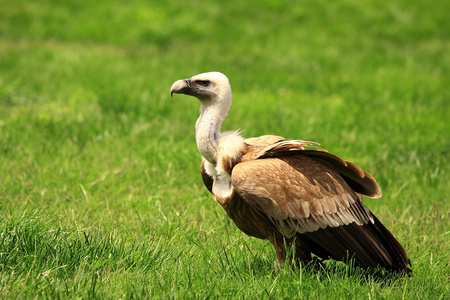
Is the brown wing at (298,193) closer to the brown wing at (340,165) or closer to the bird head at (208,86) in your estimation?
the brown wing at (340,165)

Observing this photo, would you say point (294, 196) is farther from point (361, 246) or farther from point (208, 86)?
point (208, 86)

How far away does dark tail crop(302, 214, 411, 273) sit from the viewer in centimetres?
372

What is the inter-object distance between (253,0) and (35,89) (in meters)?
7.23

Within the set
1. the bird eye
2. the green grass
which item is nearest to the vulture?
the bird eye

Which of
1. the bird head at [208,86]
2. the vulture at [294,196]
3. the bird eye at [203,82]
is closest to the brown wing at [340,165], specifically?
the vulture at [294,196]

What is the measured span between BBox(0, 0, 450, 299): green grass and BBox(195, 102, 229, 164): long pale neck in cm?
67

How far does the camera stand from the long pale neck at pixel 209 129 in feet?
12.5

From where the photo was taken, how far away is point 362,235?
12.3 feet

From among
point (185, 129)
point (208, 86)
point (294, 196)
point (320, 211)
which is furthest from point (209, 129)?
point (185, 129)

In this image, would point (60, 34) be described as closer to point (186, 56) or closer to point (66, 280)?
point (186, 56)

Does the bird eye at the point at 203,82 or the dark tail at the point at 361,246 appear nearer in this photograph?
the dark tail at the point at 361,246

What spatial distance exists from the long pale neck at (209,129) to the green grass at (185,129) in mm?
669

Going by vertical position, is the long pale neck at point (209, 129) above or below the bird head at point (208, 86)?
below

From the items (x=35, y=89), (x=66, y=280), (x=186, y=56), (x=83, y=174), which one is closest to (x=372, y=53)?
(x=186, y=56)
